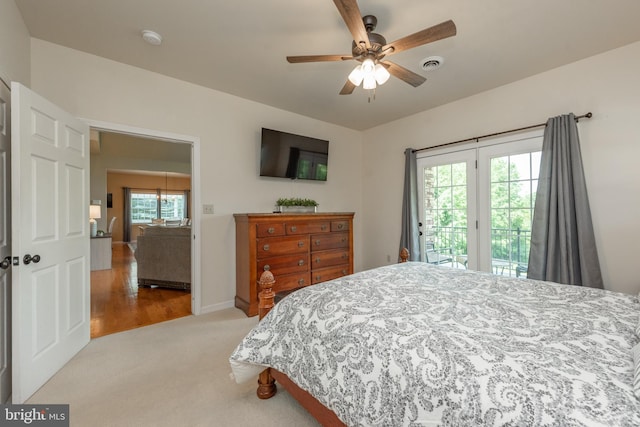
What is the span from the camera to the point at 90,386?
1.92 meters

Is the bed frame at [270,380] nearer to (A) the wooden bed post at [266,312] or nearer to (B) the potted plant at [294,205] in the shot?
(A) the wooden bed post at [266,312]

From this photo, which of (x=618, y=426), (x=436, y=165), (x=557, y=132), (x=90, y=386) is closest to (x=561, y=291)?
(x=618, y=426)

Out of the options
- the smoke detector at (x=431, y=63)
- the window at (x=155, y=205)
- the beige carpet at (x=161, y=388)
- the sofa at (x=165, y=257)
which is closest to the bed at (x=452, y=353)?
the beige carpet at (x=161, y=388)

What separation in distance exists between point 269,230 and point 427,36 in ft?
7.75

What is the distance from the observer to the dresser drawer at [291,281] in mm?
3309

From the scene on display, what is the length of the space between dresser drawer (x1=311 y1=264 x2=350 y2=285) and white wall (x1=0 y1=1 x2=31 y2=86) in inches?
126

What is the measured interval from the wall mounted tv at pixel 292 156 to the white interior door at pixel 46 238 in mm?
1843

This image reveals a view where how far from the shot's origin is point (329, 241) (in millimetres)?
3834

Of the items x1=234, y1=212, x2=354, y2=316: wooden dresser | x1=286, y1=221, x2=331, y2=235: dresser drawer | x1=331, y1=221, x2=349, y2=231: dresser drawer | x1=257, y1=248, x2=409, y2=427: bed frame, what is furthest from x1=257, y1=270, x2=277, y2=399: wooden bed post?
x1=331, y1=221, x2=349, y2=231: dresser drawer

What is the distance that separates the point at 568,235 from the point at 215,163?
3807mm

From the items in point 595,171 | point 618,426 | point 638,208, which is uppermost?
point 595,171

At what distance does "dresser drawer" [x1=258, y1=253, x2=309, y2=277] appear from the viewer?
321cm

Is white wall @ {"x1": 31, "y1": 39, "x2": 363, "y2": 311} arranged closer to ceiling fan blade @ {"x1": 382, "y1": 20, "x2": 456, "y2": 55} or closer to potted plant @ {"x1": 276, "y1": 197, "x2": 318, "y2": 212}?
potted plant @ {"x1": 276, "y1": 197, "x2": 318, "y2": 212}

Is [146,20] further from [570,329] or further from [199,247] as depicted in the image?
[570,329]
